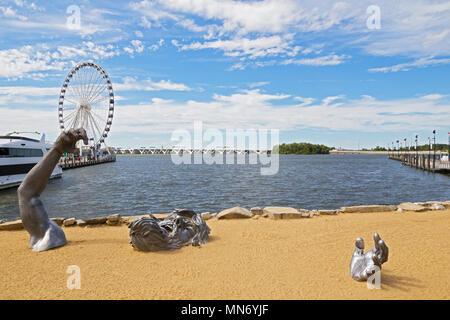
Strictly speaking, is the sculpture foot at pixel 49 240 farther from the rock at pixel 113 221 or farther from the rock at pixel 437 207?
the rock at pixel 437 207

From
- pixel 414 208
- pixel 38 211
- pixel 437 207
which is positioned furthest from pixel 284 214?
pixel 38 211

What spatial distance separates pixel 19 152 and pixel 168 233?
1209 inches

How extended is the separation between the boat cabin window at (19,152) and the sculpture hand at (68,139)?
26.6 m

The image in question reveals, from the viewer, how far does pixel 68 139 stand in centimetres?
858

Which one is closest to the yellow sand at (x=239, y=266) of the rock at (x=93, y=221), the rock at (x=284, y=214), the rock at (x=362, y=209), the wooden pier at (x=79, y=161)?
the rock at (x=93, y=221)

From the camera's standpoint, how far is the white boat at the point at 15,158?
29.9m

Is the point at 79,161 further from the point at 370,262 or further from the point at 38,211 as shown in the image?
the point at 370,262

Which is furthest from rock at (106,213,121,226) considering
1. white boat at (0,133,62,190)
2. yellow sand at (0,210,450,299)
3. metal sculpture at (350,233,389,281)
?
white boat at (0,133,62,190)

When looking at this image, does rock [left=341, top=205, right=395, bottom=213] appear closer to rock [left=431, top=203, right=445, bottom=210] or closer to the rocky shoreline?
the rocky shoreline

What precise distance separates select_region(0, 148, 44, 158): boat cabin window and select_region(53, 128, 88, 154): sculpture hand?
26638mm

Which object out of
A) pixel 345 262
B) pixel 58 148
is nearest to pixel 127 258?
pixel 58 148
